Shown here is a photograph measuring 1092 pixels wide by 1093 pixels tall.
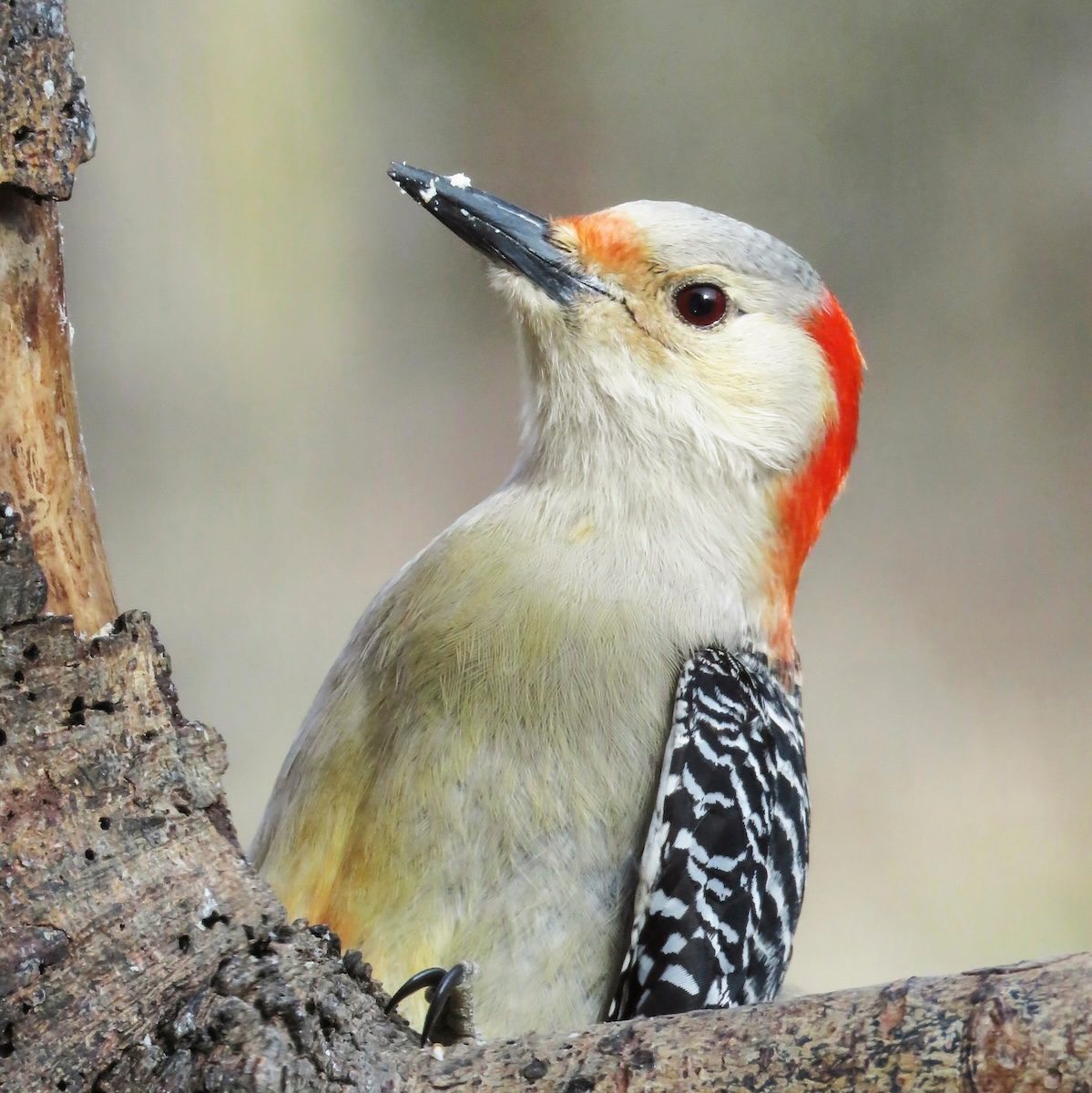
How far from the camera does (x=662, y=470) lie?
317cm

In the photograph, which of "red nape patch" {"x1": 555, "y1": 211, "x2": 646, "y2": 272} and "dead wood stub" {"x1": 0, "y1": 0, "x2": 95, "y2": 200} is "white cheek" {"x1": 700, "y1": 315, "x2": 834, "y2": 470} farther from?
"dead wood stub" {"x1": 0, "y1": 0, "x2": 95, "y2": 200}

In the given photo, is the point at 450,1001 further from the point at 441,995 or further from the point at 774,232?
the point at 774,232

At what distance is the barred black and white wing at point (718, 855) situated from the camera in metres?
2.77

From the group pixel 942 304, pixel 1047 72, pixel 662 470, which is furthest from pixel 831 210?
pixel 662 470

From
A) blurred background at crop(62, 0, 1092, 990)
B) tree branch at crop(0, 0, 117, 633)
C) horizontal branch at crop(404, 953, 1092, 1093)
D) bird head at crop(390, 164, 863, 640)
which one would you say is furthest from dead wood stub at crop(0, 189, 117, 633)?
blurred background at crop(62, 0, 1092, 990)

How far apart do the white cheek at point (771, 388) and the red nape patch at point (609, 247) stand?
0.30 metres

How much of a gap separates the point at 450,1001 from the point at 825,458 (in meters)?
1.65

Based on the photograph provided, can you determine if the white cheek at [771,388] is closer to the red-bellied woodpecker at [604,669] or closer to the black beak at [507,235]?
the red-bellied woodpecker at [604,669]

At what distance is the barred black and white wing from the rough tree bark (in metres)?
1.06

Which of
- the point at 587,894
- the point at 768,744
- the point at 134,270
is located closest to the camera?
the point at 587,894

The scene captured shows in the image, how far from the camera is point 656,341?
3.18m

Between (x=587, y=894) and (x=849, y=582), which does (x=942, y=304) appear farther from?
(x=587, y=894)

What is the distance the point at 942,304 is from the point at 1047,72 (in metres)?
1.50

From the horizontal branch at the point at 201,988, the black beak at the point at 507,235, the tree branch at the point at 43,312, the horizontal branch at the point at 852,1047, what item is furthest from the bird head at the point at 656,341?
the horizontal branch at the point at 852,1047
